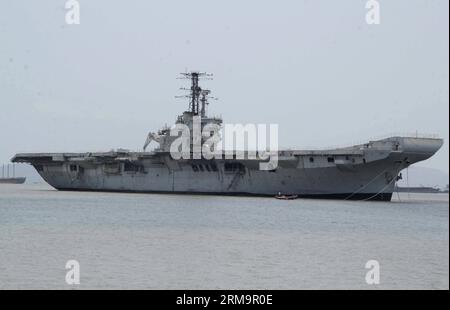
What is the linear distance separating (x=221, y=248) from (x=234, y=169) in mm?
A: 22413

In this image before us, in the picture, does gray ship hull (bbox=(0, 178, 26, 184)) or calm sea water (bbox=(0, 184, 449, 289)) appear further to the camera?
gray ship hull (bbox=(0, 178, 26, 184))

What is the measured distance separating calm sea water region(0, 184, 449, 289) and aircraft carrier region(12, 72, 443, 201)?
5809mm

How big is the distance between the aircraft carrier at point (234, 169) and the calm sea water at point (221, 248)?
5809 mm

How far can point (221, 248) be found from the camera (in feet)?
59.4

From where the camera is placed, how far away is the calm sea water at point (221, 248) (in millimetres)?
13953

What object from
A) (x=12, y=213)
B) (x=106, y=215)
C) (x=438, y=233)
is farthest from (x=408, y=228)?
(x=12, y=213)

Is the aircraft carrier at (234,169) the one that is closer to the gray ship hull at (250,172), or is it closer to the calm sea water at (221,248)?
the gray ship hull at (250,172)

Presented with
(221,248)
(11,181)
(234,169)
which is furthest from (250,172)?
(11,181)

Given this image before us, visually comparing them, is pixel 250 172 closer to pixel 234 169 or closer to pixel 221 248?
pixel 234 169

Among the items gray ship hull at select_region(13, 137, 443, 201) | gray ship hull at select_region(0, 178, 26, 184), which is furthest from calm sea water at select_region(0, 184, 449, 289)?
gray ship hull at select_region(0, 178, 26, 184)

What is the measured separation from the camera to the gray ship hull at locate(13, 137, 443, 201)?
3484cm

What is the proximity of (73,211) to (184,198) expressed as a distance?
1016cm

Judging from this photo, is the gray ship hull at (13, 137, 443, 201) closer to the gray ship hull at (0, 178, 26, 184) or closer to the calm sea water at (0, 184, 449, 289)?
the calm sea water at (0, 184, 449, 289)
